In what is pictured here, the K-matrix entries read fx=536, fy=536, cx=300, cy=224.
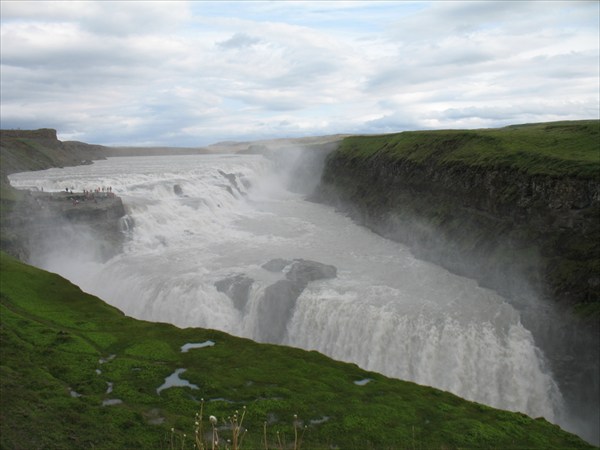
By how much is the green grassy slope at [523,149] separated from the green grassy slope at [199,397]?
2052cm

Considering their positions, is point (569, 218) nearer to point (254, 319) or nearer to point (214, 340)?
point (254, 319)

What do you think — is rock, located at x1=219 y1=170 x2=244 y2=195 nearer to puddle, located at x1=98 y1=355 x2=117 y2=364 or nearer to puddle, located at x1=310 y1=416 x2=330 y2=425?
puddle, located at x1=98 y1=355 x2=117 y2=364

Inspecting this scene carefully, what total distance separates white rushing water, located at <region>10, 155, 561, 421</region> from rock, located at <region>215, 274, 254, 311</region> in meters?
0.32

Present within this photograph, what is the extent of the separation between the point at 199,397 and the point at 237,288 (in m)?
16.6

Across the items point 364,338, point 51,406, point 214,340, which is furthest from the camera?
point 364,338

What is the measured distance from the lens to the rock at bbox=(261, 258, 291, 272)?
39.4 m

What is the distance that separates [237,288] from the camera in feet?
118

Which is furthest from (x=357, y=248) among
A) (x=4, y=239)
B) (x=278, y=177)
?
(x=278, y=177)

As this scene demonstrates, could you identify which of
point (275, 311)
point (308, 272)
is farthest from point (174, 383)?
point (308, 272)

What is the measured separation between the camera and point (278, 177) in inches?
3954

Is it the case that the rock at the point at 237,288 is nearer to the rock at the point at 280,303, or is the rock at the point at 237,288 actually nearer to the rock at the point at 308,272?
the rock at the point at 280,303

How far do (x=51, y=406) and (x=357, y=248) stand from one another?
108ft

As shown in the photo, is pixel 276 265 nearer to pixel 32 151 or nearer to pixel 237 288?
pixel 237 288

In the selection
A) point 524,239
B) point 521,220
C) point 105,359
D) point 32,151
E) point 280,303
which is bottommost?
point 280,303
